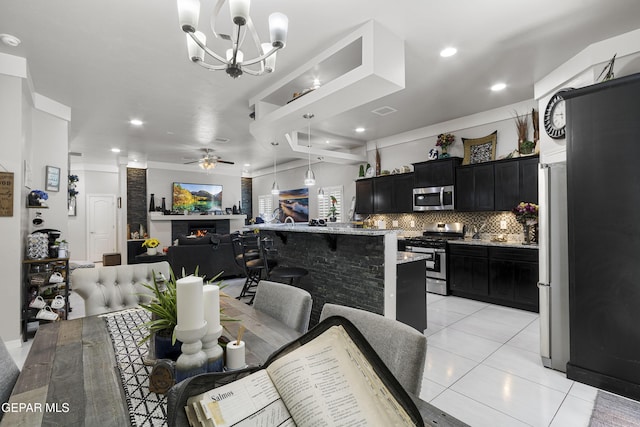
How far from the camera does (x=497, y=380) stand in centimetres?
251

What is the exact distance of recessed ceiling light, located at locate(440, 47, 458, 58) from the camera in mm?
3070

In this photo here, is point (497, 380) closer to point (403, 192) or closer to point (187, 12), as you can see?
point (187, 12)

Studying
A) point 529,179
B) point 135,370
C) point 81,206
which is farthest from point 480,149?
point 81,206

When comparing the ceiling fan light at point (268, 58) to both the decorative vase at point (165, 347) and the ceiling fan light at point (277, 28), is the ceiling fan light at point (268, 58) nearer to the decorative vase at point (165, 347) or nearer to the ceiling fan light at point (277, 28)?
the ceiling fan light at point (277, 28)

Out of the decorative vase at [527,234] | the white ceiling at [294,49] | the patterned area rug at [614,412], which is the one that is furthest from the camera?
the decorative vase at [527,234]

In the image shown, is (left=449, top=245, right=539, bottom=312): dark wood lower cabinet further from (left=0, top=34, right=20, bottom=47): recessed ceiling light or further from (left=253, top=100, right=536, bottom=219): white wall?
(left=0, top=34, right=20, bottom=47): recessed ceiling light

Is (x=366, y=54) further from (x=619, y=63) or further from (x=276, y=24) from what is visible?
(x=619, y=63)

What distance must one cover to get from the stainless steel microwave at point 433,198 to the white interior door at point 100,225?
9.27 meters

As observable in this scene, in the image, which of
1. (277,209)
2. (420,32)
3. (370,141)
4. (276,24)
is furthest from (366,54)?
(277,209)

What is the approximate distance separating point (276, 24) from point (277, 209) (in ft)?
26.5

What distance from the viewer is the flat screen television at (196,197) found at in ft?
30.0

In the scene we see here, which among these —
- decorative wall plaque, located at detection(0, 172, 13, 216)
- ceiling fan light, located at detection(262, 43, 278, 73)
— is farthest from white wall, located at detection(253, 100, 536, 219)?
decorative wall plaque, located at detection(0, 172, 13, 216)

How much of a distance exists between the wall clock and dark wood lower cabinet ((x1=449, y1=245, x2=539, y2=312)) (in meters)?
1.71

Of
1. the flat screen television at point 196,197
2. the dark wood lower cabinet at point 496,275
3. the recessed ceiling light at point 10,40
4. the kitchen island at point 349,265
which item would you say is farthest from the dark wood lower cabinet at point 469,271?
the flat screen television at point 196,197
